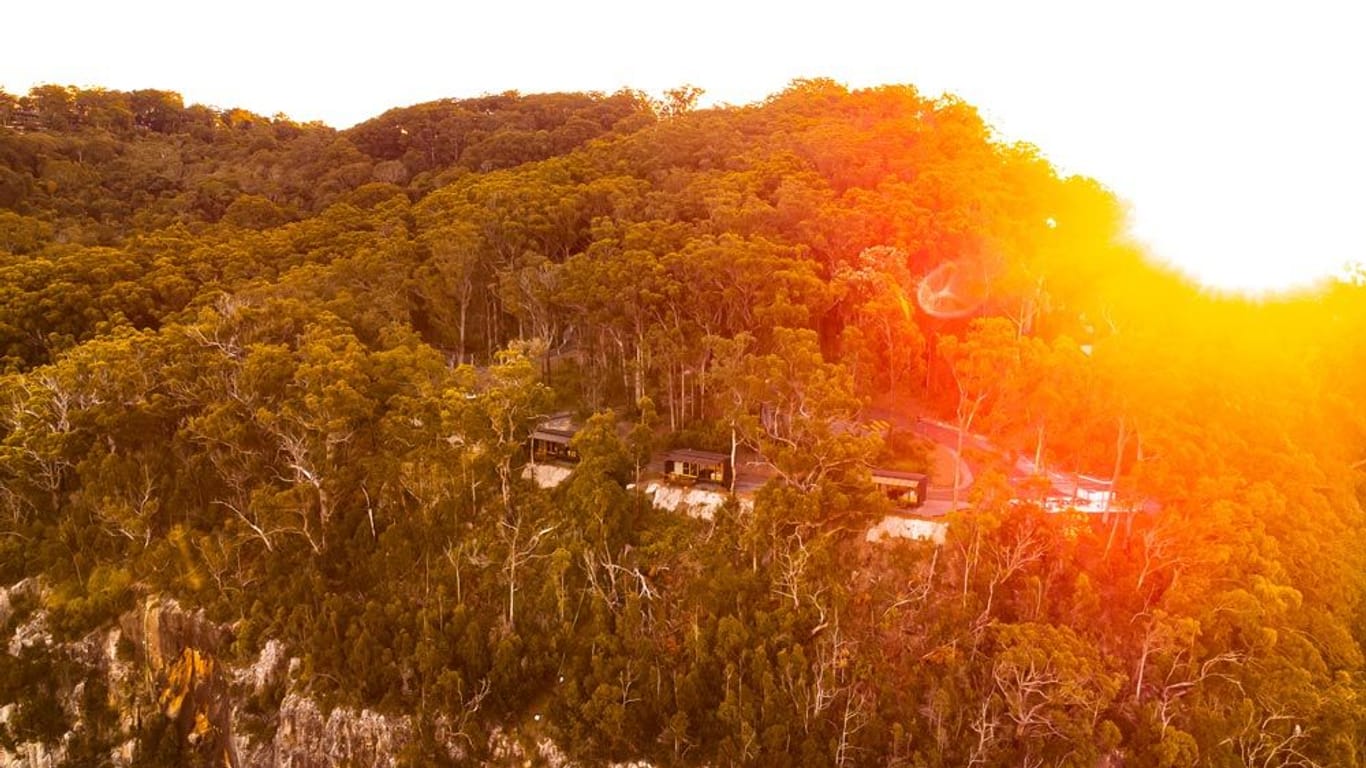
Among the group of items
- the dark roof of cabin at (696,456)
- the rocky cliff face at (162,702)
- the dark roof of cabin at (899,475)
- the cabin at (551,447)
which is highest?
the dark roof of cabin at (899,475)

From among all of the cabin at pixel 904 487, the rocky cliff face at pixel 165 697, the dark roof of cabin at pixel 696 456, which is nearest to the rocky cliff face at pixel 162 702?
the rocky cliff face at pixel 165 697

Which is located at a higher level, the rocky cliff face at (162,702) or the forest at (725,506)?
the forest at (725,506)

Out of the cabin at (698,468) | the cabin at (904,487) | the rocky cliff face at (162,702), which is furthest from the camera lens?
the cabin at (698,468)

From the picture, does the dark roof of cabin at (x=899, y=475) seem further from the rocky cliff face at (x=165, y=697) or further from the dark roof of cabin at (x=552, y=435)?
the rocky cliff face at (x=165, y=697)

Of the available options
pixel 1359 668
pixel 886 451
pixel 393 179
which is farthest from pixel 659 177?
pixel 1359 668

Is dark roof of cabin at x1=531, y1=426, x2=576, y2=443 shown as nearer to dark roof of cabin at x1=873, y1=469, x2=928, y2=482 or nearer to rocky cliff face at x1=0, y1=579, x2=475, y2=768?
rocky cliff face at x1=0, y1=579, x2=475, y2=768

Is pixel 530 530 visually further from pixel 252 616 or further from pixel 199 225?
pixel 199 225
